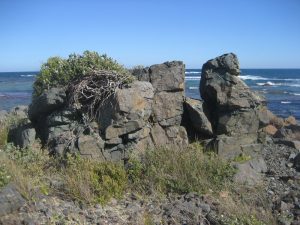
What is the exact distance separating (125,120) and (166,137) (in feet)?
4.67

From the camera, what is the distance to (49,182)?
8172 millimetres

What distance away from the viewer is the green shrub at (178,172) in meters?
8.01

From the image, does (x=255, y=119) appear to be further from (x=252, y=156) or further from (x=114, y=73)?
(x=114, y=73)

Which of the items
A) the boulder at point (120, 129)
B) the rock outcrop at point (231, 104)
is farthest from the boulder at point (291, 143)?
the boulder at point (120, 129)

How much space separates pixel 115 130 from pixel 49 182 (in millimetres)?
2004

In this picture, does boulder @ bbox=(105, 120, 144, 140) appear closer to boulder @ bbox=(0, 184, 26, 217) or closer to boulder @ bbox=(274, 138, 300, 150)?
boulder @ bbox=(0, 184, 26, 217)

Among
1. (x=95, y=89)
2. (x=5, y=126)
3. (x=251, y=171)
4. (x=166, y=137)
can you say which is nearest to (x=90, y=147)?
(x=95, y=89)

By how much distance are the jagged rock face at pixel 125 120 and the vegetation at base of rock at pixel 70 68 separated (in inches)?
26.4

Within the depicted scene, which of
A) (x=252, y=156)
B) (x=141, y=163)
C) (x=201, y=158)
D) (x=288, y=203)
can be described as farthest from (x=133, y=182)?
(x=252, y=156)

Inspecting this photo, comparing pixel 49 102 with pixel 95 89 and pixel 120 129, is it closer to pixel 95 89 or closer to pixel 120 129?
pixel 95 89

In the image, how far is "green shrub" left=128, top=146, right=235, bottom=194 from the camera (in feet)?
26.3

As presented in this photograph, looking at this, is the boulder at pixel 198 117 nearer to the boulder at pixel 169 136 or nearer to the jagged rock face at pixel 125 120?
the jagged rock face at pixel 125 120

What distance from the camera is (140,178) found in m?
8.35

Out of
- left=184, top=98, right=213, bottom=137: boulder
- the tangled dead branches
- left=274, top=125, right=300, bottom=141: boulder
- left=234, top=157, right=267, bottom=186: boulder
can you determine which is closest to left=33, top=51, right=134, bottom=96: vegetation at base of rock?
the tangled dead branches
